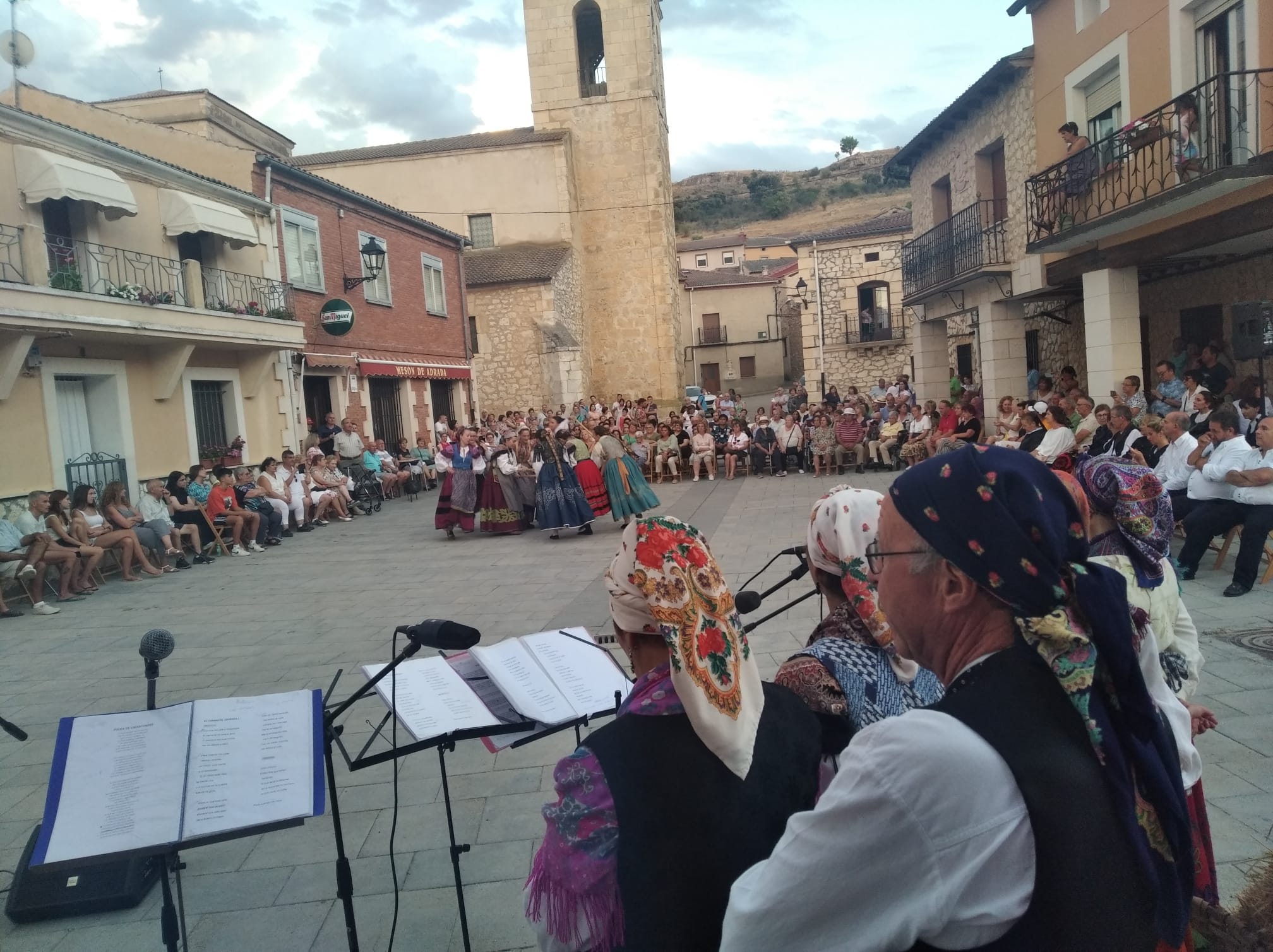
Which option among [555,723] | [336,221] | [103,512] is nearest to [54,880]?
[555,723]

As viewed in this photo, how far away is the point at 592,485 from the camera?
13.0 m

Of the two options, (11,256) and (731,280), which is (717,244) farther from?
(11,256)

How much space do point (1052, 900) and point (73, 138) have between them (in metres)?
15.2

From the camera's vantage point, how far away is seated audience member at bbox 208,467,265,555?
44.0 feet

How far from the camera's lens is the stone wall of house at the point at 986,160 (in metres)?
16.0

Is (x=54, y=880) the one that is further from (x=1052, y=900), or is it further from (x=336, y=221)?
(x=336, y=221)

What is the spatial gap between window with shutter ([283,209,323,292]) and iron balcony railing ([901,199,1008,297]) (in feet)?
42.7

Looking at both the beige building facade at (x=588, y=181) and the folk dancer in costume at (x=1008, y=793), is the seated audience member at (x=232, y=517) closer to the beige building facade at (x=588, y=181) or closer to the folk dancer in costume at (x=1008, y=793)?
the folk dancer in costume at (x=1008, y=793)

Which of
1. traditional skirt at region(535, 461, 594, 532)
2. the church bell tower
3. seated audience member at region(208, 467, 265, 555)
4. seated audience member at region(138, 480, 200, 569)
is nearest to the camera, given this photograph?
seated audience member at region(138, 480, 200, 569)

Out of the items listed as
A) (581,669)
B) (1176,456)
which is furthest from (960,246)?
(581,669)

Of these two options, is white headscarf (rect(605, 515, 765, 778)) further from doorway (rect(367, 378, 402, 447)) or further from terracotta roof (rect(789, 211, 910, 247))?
terracotta roof (rect(789, 211, 910, 247))

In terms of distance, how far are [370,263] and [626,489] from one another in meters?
10.9

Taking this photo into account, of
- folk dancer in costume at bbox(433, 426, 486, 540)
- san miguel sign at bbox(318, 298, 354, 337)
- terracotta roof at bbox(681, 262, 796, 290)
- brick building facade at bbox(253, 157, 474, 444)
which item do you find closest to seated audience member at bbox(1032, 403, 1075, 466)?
folk dancer in costume at bbox(433, 426, 486, 540)

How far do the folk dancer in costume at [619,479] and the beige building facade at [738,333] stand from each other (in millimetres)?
38763
